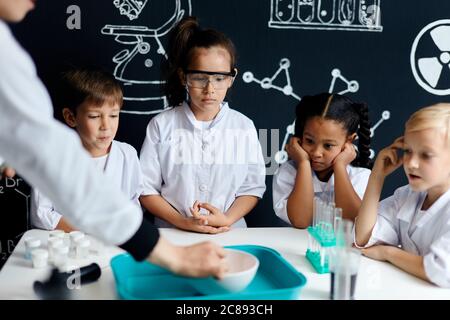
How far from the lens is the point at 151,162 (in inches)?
55.7

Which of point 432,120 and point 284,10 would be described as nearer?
point 432,120

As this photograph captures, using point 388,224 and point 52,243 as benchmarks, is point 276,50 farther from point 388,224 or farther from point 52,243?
point 52,243

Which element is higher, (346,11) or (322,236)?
(346,11)

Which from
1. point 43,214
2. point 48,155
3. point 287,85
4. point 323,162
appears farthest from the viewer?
point 287,85

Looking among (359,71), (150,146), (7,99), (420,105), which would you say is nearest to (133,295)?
(7,99)

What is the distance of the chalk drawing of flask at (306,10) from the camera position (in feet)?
5.50

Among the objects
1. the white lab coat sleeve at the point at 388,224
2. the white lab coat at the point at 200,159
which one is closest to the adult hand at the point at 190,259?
the white lab coat sleeve at the point at 388,224

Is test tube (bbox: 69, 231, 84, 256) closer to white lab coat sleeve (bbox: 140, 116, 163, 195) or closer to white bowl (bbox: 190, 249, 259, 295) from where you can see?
white bowl (bbox: 190, 249, 259, 295)

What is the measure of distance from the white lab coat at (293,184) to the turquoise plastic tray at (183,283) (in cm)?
41

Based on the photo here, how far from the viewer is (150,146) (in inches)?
56.0

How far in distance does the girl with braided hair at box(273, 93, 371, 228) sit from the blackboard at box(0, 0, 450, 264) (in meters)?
0.35

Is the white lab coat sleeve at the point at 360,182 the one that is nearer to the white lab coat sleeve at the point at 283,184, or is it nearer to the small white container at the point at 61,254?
the white lab coat sleeve at the point at 283,184

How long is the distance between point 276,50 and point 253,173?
455 millimetres

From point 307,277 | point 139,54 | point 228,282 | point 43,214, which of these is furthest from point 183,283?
point 139,54
